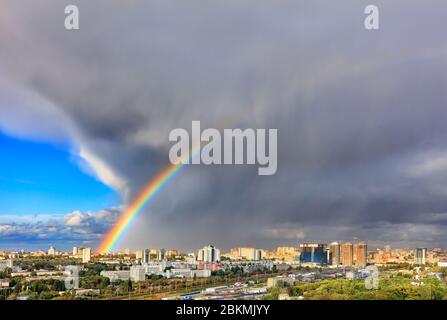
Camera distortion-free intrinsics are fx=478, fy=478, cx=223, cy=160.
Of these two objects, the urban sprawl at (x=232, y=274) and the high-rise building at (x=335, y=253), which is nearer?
the urban sprawl at (x=232, y=274)

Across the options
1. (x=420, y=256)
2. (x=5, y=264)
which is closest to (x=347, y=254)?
(x=420, y=256)

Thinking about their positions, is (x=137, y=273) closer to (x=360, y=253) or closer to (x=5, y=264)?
(x=5, y=264)

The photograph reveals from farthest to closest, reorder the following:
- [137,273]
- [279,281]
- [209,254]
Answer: [209,254], [137,273], [279,281]

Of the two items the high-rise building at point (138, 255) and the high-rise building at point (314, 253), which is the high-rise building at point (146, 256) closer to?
the high-rise building at point (138, 255)

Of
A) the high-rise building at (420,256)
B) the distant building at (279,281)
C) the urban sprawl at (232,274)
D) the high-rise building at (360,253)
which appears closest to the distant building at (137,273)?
the urban sprawl at (232,274)

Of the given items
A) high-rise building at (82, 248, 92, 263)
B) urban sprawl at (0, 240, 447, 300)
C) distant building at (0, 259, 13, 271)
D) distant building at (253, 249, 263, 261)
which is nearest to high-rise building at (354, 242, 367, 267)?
urban sprawl at (0, 240, 447, 300)

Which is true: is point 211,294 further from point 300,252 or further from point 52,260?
point 52,260
